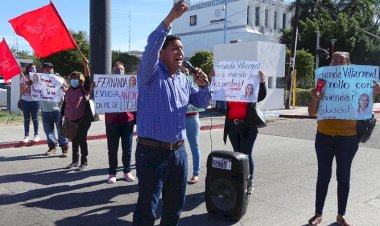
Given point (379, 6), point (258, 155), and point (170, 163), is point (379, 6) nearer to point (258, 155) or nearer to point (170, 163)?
point (258, 155)

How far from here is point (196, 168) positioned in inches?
270

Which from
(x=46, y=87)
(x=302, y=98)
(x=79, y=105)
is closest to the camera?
(x=79, y=105)

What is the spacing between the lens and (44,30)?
809cm

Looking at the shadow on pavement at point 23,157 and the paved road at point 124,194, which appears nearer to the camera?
the paved road at point 124,194

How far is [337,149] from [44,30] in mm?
5939

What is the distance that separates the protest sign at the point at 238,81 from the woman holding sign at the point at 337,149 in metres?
1.15

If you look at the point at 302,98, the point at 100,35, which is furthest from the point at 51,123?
the point at 302,98

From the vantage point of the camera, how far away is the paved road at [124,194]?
5188 millimetres

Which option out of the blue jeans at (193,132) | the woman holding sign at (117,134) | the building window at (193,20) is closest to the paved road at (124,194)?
the woman holding sign at (117,134)

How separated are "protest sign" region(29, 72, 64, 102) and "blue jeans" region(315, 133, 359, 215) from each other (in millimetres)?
5798

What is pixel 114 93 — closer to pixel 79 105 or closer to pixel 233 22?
pixel 79 105

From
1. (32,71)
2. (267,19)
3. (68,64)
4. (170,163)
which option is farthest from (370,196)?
(267,19)

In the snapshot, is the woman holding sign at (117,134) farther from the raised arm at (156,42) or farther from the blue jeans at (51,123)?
the raised arm at (156,42)

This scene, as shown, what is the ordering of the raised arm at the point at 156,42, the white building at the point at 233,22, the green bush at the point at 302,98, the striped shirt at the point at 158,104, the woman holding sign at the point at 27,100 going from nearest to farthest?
the raised arm at the point at 156,42, the striped shirt at the point at 158,104, the woman holding sign at the point at 27,100, the green bush at the point at 302,98, the white building at the point at 233,22
